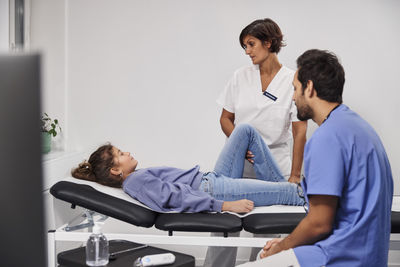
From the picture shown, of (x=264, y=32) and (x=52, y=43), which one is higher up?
(x=264, y=32)

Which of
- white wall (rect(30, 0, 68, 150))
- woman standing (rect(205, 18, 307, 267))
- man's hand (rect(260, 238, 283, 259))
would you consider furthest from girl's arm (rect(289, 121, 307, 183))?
white wall (rect(30, 0, 68, 150))

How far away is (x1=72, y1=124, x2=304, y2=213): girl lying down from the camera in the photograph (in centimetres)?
234

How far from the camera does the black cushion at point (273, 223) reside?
213 cm

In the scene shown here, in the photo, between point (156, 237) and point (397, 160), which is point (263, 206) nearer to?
point (156, 237)

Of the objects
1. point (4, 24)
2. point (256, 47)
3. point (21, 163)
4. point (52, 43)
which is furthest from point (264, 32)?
point (21, 163)

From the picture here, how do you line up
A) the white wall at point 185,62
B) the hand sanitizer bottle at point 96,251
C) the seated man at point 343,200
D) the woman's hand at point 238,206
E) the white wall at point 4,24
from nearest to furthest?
the seated man at point 343,200, the hand sanitizer bottle at point 96,251, the woman's hand at point 238,206, the white wall at point 4,24, the white wall at point 185,62

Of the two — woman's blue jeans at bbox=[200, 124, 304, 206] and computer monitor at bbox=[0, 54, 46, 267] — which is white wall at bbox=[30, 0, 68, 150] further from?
computer monitor at bbox=[0, 54, 46, 267]

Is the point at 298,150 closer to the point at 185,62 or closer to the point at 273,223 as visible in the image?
the point at 273,223

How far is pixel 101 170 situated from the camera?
8.16 ft

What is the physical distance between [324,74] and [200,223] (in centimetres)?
94

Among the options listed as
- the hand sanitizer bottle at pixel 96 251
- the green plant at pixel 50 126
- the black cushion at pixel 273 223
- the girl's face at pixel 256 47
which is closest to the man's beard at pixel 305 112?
the black cushion at pixel 273 223

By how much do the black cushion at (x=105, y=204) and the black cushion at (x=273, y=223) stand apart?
0.44m

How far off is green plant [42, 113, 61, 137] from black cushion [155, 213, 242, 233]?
1328mm

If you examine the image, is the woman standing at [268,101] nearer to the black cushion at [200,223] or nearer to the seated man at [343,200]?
the black cushion at [200,223]
